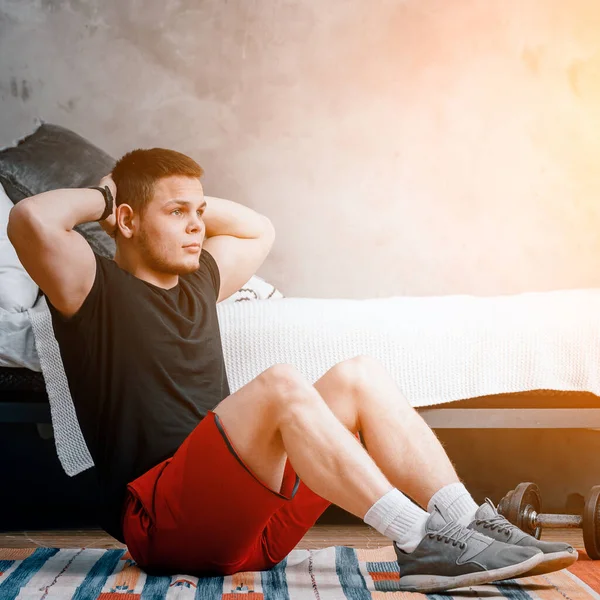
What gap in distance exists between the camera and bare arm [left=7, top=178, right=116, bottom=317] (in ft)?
4.77

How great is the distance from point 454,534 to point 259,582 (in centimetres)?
36

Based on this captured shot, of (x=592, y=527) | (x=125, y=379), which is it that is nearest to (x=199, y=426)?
(x=125, y=379)

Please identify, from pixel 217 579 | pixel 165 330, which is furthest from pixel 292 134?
pixel 217 579

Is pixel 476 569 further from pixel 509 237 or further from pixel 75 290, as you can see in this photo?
pixel 509 237

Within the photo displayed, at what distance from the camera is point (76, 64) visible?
2963 millimetres

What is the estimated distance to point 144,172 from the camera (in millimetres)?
1766

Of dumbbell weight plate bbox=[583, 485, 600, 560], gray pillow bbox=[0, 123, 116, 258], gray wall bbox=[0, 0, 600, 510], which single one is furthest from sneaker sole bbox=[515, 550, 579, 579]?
gray wall bbox=[0, 0, 600, 510]

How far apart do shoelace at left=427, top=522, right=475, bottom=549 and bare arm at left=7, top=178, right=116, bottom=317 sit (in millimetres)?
727

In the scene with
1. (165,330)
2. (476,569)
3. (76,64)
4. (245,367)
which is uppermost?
(76,64)

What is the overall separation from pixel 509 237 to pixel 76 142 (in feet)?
5.21

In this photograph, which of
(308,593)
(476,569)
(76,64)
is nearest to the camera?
(476,569)

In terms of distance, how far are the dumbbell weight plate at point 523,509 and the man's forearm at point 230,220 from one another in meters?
0.85

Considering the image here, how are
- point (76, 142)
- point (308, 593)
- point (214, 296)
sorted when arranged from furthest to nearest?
point (76, 142) < point (214, 296) < point (308, 593)

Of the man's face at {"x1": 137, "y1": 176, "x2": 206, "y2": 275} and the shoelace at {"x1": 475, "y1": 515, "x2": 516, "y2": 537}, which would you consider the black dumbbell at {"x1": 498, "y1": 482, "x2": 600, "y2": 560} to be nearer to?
the shoelace at {"x1": 475, "y1": 515, "x2": 516, "y2": 537}
